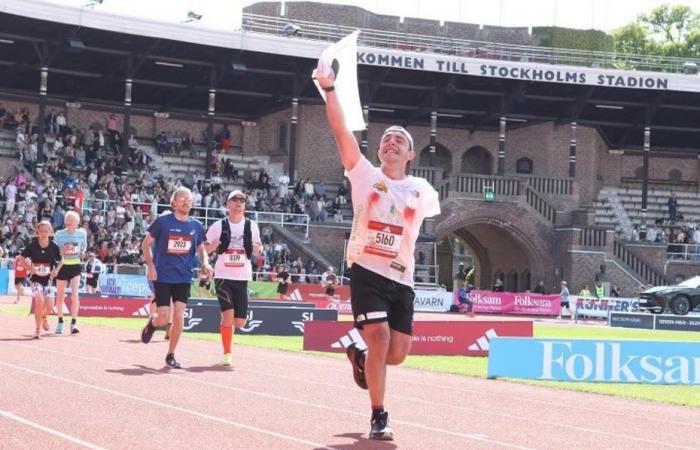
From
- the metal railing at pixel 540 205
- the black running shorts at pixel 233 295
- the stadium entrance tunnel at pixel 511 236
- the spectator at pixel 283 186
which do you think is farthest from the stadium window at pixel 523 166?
the black running shorts at pixel 233 295

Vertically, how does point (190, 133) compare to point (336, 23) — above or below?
below

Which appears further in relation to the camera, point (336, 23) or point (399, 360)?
point (336, 23)

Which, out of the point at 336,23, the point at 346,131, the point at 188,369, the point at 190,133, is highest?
the point at 336,23

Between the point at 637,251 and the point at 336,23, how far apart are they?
60.0ft

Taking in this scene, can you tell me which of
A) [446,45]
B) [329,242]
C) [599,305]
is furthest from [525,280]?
[329,242]

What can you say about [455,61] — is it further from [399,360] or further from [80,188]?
[399,360]

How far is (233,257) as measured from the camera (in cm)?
1677

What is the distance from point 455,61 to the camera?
5631cm

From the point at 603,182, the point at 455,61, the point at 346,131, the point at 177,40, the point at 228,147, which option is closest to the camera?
the point at 346,131

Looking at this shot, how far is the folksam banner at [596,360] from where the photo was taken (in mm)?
17750

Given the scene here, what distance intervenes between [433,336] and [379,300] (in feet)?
44.9

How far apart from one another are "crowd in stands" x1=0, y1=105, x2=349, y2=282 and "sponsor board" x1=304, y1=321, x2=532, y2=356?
2211 centimetres

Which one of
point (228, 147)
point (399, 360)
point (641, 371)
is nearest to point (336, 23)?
point (228, 147)

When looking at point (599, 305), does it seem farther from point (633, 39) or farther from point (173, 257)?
point (633, 39)
